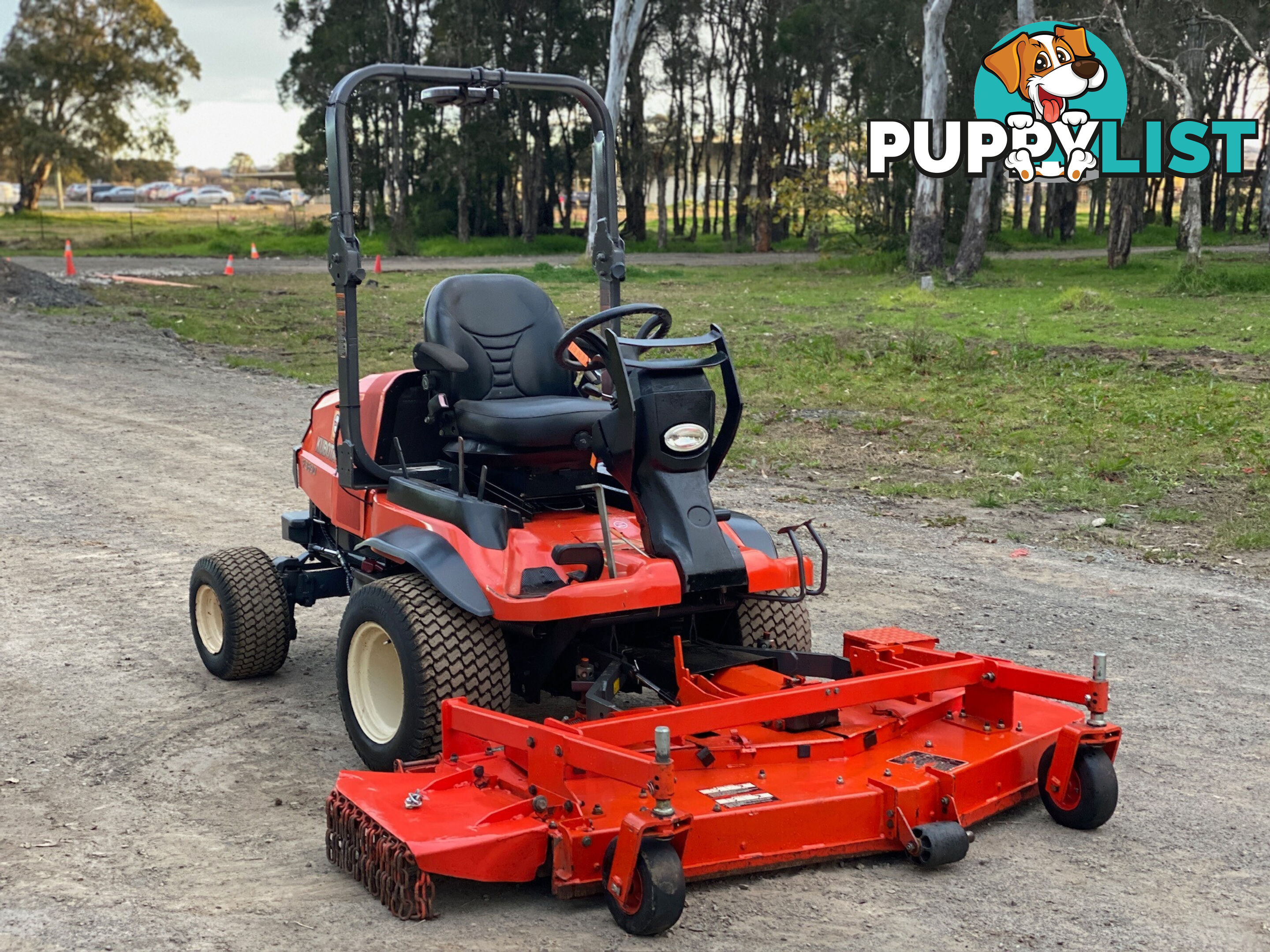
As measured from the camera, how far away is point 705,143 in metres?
53.2

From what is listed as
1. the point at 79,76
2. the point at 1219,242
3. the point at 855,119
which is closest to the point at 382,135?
the point at 79,76

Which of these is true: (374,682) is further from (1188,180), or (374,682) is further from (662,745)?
(1188,180)

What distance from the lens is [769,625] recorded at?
18.0 feet

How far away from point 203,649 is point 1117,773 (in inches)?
153

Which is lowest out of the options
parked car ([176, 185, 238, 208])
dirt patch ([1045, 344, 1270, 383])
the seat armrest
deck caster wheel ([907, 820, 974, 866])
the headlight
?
deck caster wheel ([907, 820, 974, 866])

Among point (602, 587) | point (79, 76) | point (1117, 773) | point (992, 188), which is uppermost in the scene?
point (79, 76)

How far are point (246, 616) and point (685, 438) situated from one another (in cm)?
234

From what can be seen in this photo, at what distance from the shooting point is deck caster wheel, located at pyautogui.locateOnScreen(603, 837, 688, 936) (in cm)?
371

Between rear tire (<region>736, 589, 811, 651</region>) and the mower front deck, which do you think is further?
rear tire (<region>736, 589, 811, 651</region>)

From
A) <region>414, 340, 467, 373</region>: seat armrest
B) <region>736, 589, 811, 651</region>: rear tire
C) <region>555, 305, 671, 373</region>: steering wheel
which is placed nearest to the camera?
<region>555, 305, 671, 373</region>: steering wheel

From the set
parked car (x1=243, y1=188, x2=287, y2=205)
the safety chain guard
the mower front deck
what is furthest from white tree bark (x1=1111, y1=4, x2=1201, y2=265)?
parked car (x1=243, y1=188, x2=287, y2=205)

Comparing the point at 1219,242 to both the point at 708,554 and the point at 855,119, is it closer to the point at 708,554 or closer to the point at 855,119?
the point at 855,119

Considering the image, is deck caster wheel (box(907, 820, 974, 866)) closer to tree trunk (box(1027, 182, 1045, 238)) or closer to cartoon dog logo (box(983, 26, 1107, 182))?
cartoon dog logo (box(983, 26, 1107, 182))

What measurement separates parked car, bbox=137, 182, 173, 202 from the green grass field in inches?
2757
